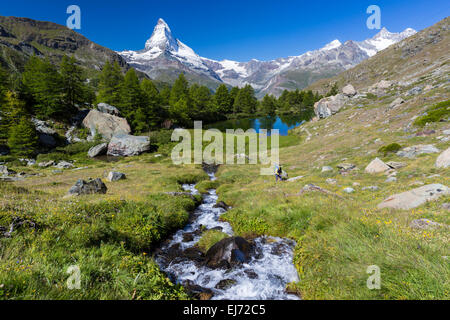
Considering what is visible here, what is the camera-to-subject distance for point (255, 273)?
7.54 metres

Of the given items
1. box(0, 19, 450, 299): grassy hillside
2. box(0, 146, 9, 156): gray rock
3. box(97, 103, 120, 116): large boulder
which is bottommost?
box(0, 19, 450, 299): grassy hillside

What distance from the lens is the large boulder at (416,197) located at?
8.24m

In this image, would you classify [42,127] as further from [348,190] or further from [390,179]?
[390,179]

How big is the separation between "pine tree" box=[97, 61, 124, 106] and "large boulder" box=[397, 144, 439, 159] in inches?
2540

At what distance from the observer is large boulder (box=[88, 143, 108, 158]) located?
40594mm

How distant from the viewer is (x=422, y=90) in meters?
35.9

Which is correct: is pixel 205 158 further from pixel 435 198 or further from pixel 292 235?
pixel 435 198

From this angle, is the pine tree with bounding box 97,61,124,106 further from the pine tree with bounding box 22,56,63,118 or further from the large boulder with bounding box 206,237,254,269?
the large boulder with bounding box 206,237,254,269

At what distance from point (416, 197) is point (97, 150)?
158 ft

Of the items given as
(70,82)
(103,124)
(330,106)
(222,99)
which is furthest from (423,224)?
(222,99)

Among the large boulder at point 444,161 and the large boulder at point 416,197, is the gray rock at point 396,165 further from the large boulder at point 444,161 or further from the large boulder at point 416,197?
the large boulder at point 416,197

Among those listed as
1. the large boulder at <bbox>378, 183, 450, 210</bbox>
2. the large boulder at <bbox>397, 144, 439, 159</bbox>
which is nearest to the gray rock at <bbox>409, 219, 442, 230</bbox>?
the large boulder at <bbox>378, 183, 450, 210</bbox>

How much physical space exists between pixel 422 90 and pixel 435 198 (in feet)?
138
